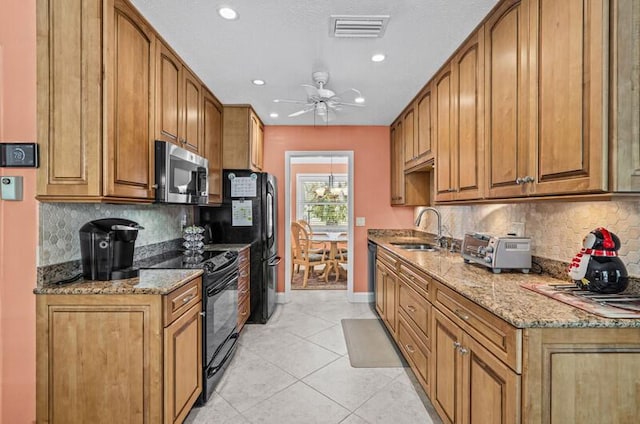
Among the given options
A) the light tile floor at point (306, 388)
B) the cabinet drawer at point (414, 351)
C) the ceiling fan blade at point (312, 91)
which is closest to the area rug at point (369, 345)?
the light tile floor at point (306, 388)

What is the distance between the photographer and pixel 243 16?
6.20ft

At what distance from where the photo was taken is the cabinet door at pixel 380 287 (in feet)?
11.1

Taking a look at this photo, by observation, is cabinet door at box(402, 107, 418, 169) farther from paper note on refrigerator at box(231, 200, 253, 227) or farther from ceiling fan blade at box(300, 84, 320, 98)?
paper note on refrigerator at box(231, 200, 253, 227)

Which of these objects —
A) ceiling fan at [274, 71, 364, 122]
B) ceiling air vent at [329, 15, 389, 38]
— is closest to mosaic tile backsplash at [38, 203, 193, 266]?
ceiling fan at [274, 71, 364, 122]

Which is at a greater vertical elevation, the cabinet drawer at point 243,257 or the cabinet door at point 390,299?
the cabinet drawer at point 243,257

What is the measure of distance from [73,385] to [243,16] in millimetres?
2234

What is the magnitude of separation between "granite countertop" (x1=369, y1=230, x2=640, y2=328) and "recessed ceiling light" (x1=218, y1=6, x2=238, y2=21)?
6.52 feet

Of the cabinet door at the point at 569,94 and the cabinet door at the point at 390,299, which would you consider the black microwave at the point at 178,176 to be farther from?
the cabinet door at the point at 569,94

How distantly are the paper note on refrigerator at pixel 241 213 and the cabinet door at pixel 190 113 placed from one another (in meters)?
0.81

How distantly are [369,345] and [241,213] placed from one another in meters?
1.95

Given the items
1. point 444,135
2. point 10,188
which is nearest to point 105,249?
point 10,188

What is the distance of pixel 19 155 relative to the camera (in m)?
1.58

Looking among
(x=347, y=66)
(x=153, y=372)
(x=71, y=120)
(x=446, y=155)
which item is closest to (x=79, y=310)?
(x=153, y=372)

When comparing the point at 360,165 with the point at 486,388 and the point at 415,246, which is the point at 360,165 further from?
the point at 486,388
